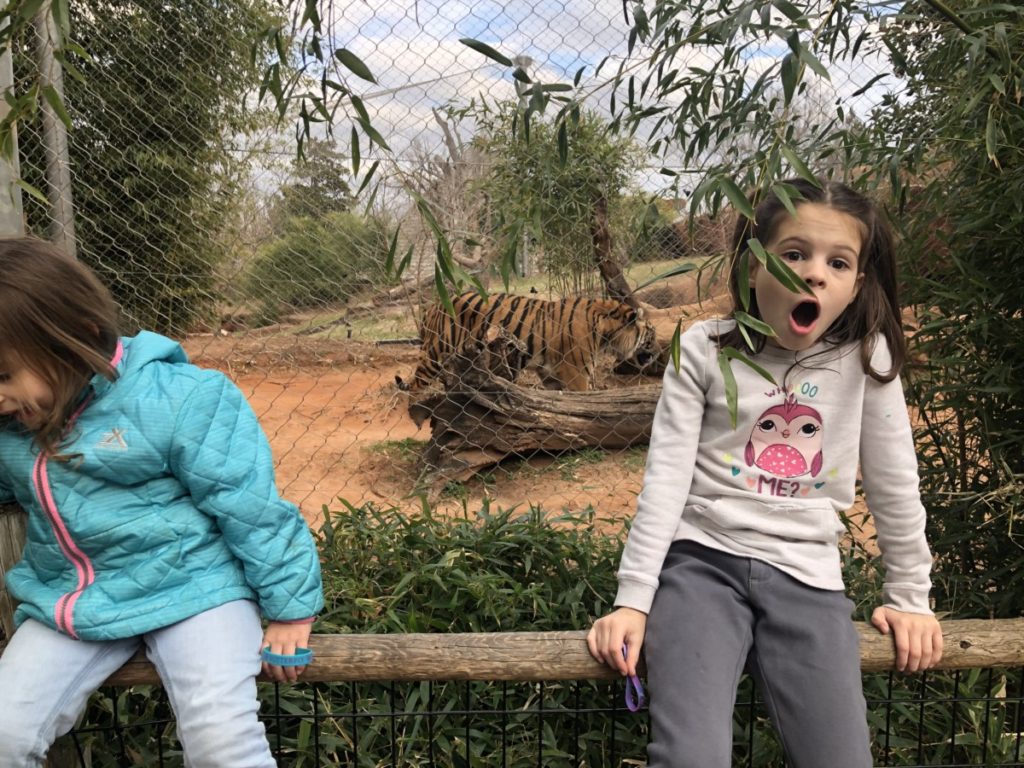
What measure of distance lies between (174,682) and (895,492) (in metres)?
1.18

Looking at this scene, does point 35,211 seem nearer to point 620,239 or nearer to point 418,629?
point 418,629

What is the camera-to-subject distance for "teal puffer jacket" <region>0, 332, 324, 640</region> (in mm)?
1266

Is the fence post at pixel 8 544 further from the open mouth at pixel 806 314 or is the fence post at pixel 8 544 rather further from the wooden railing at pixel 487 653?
the open mouth at pixel 806 314

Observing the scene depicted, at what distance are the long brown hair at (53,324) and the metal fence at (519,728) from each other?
78cm

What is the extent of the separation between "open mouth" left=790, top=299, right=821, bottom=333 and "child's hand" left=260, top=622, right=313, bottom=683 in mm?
905

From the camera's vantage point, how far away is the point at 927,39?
229cm

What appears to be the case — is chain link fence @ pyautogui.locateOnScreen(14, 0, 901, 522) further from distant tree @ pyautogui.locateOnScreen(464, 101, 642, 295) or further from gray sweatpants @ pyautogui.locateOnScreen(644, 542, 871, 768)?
gray sweatpants @ pyautogui.locateOnScreen(644, 542, 871, 768)

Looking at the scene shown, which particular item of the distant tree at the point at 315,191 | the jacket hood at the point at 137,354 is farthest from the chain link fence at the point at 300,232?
the jacket hood at the point at 137,354

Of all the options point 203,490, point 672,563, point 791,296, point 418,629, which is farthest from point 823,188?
point 418,629

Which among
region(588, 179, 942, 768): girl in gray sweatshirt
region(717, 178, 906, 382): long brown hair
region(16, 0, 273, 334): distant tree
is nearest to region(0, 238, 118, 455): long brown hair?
region(588, 179, 942, 768): girl in gray sweatshirt

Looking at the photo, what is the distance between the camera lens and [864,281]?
4.71 ft

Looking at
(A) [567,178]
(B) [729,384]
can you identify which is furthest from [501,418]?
(B) [729,384]

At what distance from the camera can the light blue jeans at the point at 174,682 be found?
3.97 feet

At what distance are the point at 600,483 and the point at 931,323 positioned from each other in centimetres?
249
